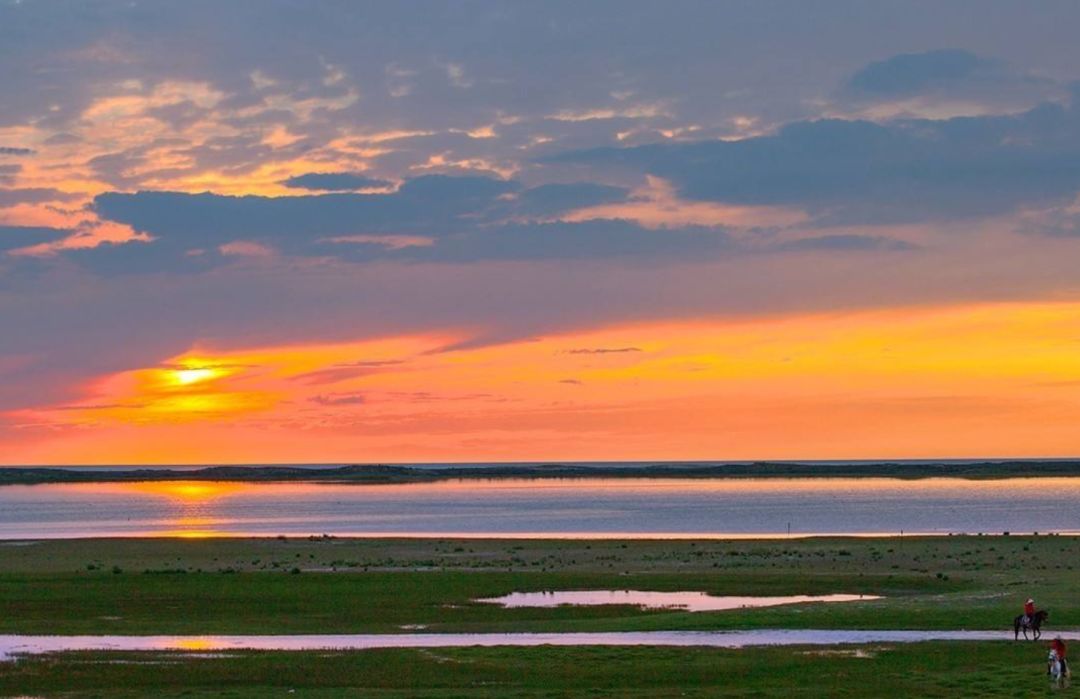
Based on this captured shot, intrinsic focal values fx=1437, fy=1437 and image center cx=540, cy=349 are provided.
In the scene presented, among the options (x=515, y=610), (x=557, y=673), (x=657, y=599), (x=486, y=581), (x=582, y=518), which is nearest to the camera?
(x=557, y=673)

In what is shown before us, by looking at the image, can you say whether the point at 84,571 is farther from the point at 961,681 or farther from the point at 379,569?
the point at 961,681

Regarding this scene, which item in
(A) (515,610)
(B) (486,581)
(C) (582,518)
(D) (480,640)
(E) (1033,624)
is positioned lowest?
(D) (480,640)

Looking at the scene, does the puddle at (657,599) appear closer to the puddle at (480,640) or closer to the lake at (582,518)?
the puddle at (480,640)

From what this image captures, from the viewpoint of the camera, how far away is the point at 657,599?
2359 inches

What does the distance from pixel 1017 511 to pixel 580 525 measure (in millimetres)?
50502

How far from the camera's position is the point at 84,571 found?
3059 inches

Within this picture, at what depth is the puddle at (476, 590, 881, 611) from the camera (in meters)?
57.4

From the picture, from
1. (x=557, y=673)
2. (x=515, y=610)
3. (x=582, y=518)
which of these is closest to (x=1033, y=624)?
(x=557, y=673)

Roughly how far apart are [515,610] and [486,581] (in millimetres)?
12413

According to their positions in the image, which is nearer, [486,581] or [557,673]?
[557,673]

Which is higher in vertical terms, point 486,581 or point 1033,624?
point 486,581

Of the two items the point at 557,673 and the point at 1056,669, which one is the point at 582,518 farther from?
the point at 1056,669

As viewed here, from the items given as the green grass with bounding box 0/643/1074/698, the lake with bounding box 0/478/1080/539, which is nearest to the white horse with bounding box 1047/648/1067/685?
the green grass with bounding box 0/643/1074/698

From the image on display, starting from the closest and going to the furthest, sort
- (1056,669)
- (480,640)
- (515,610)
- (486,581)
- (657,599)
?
1. (1056,669)
2. (480,640)
3. (515,610)
4. (657,599)
5. (486,581)
